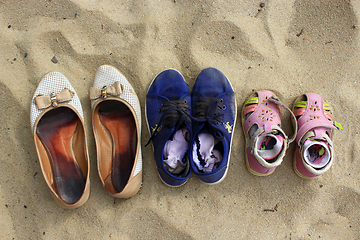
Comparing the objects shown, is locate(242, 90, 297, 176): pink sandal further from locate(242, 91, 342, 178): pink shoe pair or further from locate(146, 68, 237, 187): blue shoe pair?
locate(146, 68, 237, 187): blue shoe pair

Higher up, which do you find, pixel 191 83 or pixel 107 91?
pixel 191 83

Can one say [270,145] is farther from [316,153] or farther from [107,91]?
[107,91]

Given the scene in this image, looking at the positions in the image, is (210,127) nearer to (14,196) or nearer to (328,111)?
(328,111)

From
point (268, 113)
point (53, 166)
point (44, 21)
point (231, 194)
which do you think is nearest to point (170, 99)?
point (268, 113)

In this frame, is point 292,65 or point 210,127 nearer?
point 210,127

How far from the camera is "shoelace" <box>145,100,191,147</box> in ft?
→ 4.16

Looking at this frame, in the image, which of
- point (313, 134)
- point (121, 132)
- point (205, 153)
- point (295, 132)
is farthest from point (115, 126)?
point (313, 134)

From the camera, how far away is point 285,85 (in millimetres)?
1445

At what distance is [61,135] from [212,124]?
0.97 m

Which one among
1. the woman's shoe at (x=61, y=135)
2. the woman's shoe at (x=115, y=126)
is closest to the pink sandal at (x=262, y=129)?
the woman's shoe at (x=115, y=126)

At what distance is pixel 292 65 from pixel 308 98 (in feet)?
0.85

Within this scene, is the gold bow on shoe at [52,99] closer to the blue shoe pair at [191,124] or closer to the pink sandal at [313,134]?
the blue shoe pair at [191,124]

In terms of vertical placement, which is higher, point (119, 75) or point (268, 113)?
point (268, 113)

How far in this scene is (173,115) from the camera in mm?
1294
